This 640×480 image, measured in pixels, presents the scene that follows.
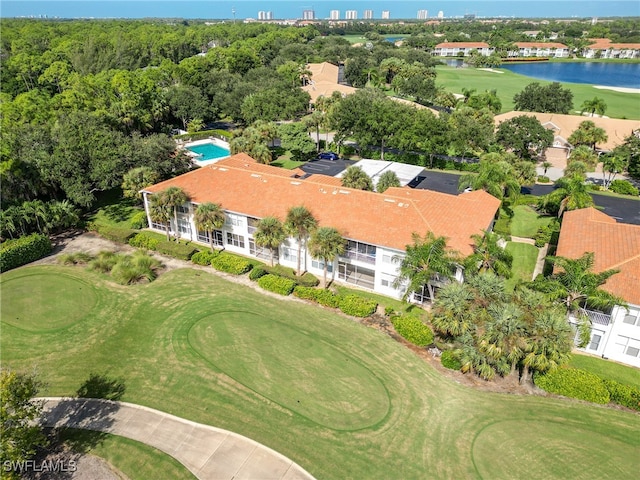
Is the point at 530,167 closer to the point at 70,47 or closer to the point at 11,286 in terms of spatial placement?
the point at 11,286

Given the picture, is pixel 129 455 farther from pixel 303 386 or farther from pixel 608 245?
pixel 608 245

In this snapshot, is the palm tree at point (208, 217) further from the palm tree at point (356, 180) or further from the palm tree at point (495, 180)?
the palm tree at point (495, 180)

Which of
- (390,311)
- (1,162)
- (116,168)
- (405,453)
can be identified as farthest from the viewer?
(116,168)

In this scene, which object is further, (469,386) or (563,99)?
(563,99)

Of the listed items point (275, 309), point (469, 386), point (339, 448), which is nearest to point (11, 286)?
point (275, 309)

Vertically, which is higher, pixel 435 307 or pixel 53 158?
pixel 53 158
